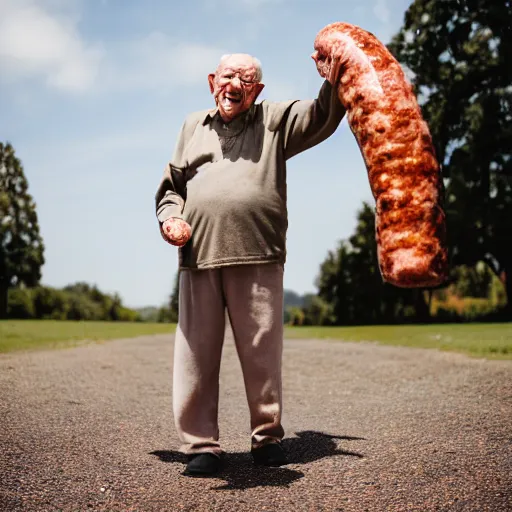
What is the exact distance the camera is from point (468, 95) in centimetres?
2038

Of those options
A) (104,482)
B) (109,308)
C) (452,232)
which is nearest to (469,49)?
(452,232)

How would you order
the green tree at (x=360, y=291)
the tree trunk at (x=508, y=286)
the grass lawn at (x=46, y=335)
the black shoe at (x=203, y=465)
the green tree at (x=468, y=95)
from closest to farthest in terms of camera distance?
the black shoe at (x=203, y=465), the grass lawn at (x=46, y=335), the green tree at (x=468, y=95), the tree trunk at (x=508, y=286), the green tree at (x=360, y=291)

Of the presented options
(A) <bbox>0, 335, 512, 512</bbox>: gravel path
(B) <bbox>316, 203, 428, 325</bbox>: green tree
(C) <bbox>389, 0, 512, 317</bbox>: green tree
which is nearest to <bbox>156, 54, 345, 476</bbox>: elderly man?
(A) <bbox>0, 335, 512, 512</bbox>: gravel path

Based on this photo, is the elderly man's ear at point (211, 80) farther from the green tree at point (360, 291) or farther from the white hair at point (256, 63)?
the green tree at point (360, 291)

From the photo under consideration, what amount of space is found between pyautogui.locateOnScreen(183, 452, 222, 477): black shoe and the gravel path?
9 cm

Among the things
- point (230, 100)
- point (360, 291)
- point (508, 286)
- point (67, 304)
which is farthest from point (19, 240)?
point (230, 100)

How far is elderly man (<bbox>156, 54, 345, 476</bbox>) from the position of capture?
3545 millimetres

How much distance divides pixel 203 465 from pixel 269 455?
1.33 feet

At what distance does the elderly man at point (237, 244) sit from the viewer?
11.6 feet

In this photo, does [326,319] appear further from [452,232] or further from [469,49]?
[469,49]

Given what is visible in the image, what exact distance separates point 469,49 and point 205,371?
18.0 meters

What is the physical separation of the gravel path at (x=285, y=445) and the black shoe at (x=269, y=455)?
9cm

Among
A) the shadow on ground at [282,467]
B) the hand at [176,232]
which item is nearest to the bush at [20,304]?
→ the shadow on ground at [282,467]

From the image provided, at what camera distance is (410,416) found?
5.21 meters
